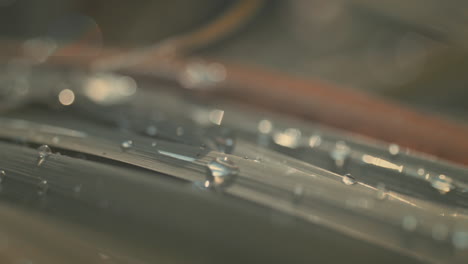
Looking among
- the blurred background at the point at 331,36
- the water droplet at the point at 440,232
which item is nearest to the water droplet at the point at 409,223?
the water droplet at the point at 440,232

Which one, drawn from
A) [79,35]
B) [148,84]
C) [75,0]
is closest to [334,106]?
[148,84]

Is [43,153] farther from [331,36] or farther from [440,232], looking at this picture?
[331,36]

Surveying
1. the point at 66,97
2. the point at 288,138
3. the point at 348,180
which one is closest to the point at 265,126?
the point at 288,138

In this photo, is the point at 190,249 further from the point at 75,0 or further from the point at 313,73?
the point at 75,0

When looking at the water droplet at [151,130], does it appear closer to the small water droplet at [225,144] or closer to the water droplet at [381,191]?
the small water droplet at [225,144]

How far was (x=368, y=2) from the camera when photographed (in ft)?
2.84

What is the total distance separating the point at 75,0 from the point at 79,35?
0.39m

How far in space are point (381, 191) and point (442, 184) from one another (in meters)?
0.06

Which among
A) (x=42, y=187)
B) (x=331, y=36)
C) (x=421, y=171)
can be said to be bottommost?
(x=42, y=187)

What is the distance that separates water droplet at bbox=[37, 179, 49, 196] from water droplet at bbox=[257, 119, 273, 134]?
24cm

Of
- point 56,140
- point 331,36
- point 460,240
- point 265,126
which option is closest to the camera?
point 460,240

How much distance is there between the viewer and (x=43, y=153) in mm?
342

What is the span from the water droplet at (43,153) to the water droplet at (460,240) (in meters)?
0.31

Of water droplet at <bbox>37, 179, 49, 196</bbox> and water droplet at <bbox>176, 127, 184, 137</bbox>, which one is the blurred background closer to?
water droplet at <bbox>176, 127, 184, 137</bbox>
